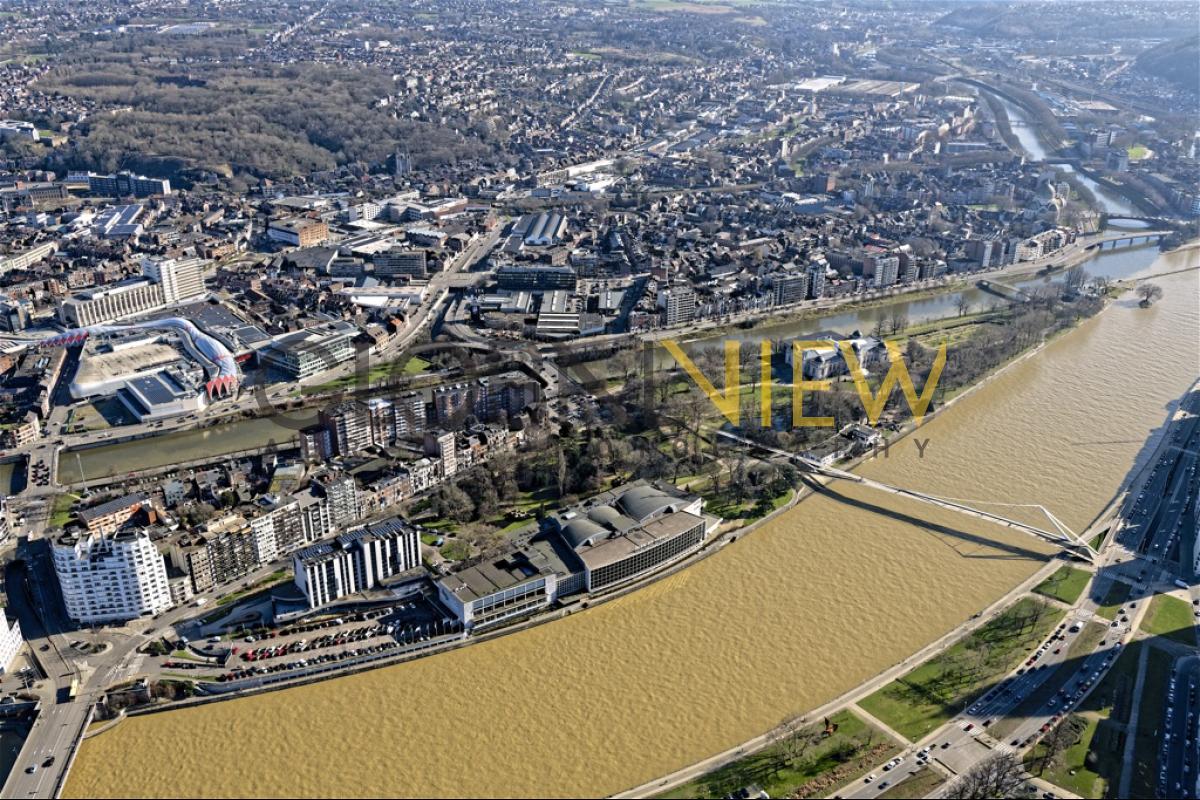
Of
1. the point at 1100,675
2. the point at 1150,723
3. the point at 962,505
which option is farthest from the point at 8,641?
the point at 962,505

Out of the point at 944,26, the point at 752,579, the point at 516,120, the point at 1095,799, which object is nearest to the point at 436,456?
the point at 752,579

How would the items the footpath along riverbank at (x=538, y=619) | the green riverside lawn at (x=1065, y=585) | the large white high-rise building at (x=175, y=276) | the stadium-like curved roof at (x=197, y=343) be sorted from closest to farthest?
1. the footpath along riverbank at (x=538, y=619)
2. the green riverside lawn at (x=1065, y=585)
3. the stadium-like curved roof at (x=197, y=343)
4. the large white high-rise building at (x=175, y=276)

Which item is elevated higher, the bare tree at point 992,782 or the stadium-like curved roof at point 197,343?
the stadium-like curved roof at point 197,343

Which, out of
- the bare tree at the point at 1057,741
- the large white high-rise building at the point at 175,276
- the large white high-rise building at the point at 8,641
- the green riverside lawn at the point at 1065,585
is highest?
the large white high-rise building at the point at 175,276

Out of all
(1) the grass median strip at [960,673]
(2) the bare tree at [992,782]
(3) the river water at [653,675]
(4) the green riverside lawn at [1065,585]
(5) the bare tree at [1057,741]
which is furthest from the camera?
(4) the green riverside lawn at [1065,585]

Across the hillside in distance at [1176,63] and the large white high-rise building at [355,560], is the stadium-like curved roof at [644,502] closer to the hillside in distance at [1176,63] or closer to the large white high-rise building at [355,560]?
the large white high-rise building at [355,560]

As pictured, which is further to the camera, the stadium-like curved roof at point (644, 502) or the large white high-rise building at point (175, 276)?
the large white high-rise building at point (175, 276)

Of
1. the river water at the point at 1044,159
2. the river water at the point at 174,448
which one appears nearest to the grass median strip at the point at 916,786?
the river water at the point at 174,448

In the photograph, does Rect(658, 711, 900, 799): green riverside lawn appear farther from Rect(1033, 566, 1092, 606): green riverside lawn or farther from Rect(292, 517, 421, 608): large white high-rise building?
Rect(292, 517, 421, 608): large white high-rise building
